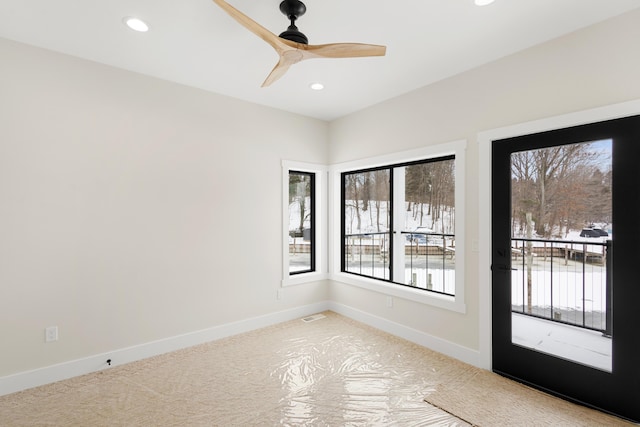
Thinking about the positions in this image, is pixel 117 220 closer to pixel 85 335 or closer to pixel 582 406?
pixel 85 335

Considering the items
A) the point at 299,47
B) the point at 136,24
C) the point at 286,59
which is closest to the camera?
the point at 299,47

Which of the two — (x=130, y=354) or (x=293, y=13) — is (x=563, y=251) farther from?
(x=130, y=354)

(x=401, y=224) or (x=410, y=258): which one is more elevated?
(x=401, y=224)

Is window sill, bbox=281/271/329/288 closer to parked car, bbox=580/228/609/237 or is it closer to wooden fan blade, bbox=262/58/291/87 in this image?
wooden fan blade, bbox=262/58/291/87

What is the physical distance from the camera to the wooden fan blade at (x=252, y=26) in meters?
1.66

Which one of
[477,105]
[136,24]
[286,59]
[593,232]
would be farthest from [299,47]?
[593,232]

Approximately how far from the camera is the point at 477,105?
293cm

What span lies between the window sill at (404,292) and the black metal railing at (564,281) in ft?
1.82

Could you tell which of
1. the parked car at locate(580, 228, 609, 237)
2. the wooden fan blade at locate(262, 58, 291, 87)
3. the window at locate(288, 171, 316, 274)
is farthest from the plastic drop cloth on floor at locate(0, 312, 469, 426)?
the wooden fan blade at locate(262, 58, 291, 87)

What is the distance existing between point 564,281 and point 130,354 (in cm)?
398

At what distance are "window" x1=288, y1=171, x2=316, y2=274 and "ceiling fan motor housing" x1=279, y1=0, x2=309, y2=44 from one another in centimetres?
240

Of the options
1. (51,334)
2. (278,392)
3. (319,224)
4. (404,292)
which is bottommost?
(278,392)

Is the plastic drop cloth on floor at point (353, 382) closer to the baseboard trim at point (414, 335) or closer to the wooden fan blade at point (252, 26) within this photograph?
the baseboard trim at point (414, 335)

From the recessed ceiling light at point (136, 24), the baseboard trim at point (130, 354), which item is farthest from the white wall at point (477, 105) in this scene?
the recessed ceiling light at point (136, 24)
